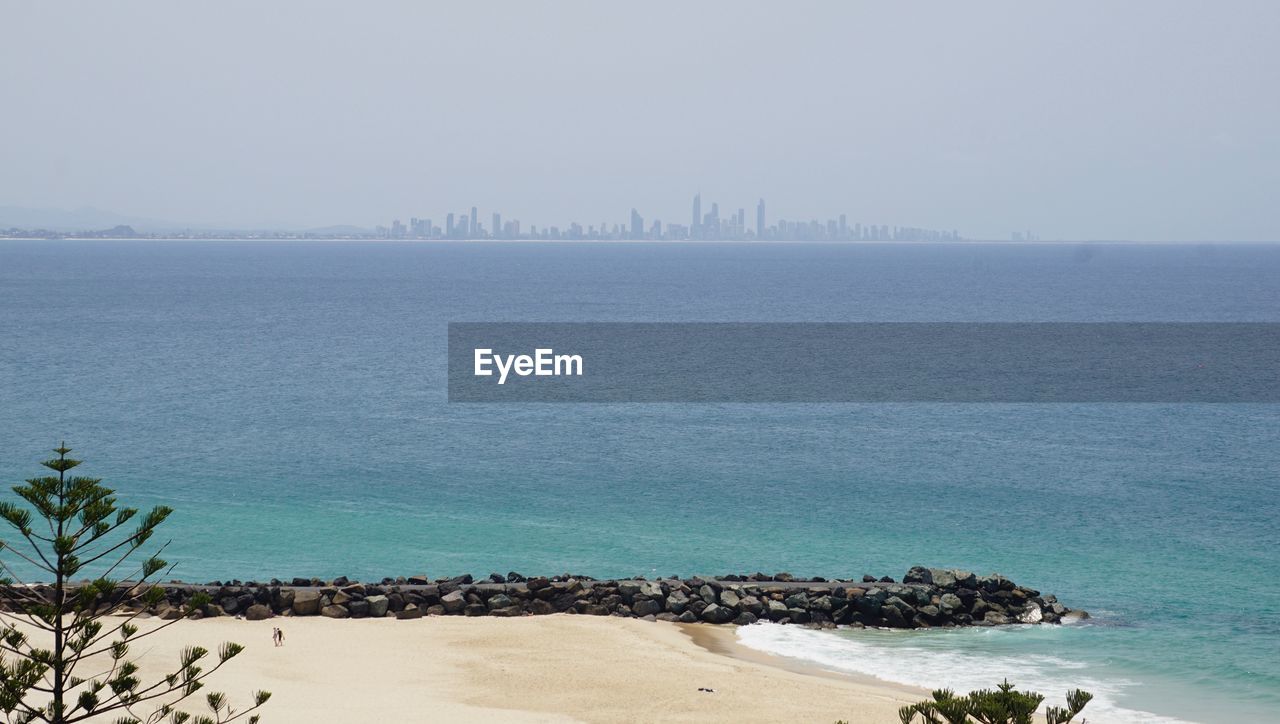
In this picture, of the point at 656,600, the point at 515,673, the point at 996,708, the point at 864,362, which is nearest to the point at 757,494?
the point at 656,600

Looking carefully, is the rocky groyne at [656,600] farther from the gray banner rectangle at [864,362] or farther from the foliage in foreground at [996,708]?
the gray banner rectangle at [864,362]

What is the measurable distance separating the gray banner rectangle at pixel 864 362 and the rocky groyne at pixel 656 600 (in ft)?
127

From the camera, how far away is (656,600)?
110ft

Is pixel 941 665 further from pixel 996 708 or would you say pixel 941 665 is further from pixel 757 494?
pixel 757 494

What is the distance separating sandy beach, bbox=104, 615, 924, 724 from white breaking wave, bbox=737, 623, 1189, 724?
0.92 m

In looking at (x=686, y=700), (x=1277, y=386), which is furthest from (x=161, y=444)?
(x=1277, y=386)

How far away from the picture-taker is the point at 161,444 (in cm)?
5812

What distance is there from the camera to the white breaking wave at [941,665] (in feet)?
89.1

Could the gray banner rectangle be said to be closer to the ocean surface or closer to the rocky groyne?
the ocean surface

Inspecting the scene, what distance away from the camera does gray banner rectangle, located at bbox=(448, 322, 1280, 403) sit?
253ft

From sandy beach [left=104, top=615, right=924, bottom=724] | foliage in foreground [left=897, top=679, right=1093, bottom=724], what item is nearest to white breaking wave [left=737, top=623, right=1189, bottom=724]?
sandy beach [left=104, top=615, right=924, bottom=724]

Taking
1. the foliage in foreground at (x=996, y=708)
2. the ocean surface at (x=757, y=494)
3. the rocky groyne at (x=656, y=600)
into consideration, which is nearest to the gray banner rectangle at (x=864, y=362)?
the ocean surface at (x=757, y=494)

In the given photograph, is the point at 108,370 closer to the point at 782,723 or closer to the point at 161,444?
the point at 161,444

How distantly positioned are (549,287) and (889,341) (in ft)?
309
